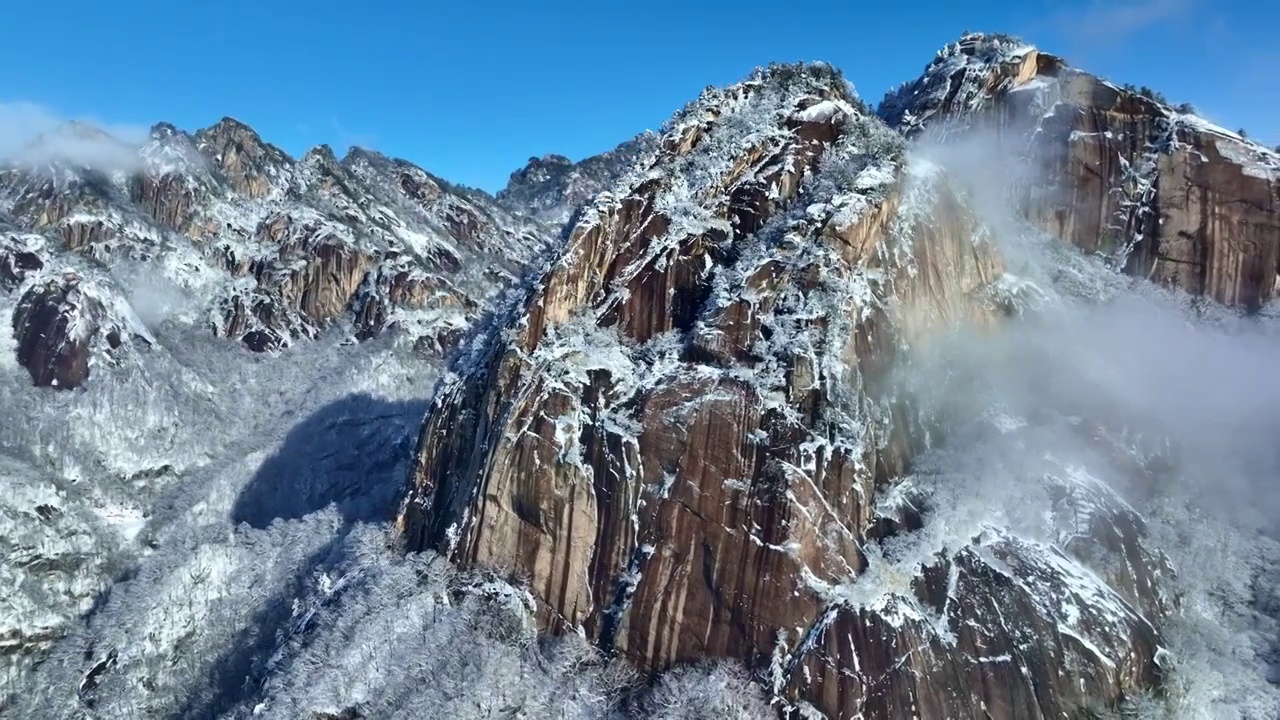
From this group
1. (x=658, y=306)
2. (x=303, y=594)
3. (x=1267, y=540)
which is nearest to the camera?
(x=1267, y=540)

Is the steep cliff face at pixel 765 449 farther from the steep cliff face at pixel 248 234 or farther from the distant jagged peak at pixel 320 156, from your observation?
the distant jagged peak at pixel 320 156

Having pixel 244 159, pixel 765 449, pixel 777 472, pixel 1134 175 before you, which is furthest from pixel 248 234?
pixel 1134 175

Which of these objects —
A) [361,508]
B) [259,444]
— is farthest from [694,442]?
[259,444]

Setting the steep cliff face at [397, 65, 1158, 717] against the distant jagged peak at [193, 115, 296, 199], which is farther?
the distant jagged peak at [193, 115, 296, 199]

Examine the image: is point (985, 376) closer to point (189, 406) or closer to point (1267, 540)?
point (1267, 540)

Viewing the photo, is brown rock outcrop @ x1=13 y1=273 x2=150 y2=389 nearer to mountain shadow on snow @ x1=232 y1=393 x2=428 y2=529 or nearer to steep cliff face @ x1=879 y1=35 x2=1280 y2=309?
mountain shadow on snow @ x1=232 y1=393 x2=428 y2=529

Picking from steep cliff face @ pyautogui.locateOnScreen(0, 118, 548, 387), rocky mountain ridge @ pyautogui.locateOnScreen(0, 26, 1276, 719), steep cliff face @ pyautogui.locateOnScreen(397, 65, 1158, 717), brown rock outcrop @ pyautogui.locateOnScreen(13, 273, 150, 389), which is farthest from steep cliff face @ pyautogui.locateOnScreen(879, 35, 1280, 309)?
brown rock outcrop @ pyautogui.locateOnScreen(13, 273, 150, 389)
